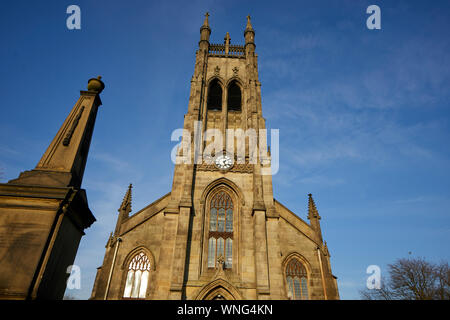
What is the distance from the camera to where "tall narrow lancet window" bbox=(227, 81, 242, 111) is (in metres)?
26.1

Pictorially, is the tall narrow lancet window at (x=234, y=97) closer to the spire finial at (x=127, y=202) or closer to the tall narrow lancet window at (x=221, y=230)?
the tall narrow lancet window at (x=221, y=230)

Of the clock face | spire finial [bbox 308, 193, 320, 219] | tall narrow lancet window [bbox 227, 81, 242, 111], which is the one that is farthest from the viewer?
tall narrow lancet window [bbox 227, 81, 242, 111]

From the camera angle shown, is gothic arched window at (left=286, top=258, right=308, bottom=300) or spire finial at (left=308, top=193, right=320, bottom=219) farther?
spire finial at (left=308, top=193, right=320, bottom=219)

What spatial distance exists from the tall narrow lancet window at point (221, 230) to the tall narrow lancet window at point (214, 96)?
9286mm

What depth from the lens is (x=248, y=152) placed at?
2183 centimetres

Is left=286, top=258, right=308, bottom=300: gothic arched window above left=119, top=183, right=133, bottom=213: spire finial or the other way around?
the other way around

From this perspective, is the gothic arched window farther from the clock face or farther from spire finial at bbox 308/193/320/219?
the clock face

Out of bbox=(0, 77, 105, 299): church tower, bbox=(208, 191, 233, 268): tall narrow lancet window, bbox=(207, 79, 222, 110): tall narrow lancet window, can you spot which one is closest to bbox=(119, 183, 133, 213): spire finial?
bbox=(208, 191, 233, 268): tall narrow lancet window

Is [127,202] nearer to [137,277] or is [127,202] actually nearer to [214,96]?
[137,277]

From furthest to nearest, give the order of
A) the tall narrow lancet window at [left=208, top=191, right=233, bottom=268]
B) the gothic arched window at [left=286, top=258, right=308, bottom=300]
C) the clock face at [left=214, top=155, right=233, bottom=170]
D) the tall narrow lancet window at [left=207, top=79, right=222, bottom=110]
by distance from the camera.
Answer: the tall narrow lancet window at [left=207, top=79, right=222, bottom=110], the clock face at [left=214, top=155, right=233, bottom=170], the tall narrow lancet window at [left=208, top=191, right=233, bottom=268], the gothic arched window at [left=286, top=258, right=308, bottom=300]

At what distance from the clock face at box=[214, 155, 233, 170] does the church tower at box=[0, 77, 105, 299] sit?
50.0ft

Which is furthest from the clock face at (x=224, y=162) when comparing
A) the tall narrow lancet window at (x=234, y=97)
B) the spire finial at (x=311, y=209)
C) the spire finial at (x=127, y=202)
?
the spire finial at (x=127, y=202)
